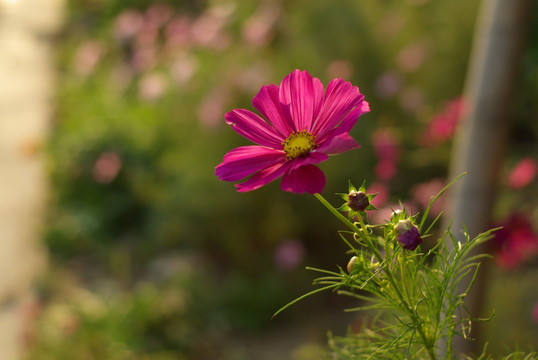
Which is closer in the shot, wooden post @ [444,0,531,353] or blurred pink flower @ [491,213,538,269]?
wooden post @ [444,0,531,353]

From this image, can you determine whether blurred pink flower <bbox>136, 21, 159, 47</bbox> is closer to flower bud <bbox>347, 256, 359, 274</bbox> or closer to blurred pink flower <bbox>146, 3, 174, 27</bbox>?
blurred pink flower <bbox>146, 3, 174, 27</bbox>

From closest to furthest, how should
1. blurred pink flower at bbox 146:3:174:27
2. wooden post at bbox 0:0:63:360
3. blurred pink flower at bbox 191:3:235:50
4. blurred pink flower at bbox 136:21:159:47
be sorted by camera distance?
wooden post at bbox 0:0:63:360 < blurred pink flower at bbox 191:3:235:50 < blurred pink flower at bbox 136:21:159:47 < blurred pink flower at bbox 146:3:174:27

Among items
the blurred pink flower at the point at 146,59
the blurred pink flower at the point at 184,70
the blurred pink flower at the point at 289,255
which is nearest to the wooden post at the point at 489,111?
the blurred pink flower at the point at 289,255

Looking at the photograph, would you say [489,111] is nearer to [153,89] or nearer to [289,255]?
[289,255]

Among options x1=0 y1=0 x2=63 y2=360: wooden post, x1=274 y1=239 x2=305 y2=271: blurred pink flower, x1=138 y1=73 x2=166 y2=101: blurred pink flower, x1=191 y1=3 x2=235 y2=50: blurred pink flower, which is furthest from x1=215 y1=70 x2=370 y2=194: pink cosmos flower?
x1=138 y1=73 x2=166 y2=101: blurred pink flower

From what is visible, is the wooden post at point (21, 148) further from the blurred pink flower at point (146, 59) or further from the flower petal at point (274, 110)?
the flower petal at point (274, 110)

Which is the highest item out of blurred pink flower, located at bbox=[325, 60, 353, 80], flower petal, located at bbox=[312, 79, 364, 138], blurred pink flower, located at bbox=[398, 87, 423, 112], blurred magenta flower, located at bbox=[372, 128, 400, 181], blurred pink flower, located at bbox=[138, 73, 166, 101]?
blurred pink flower, located at bbox=[138, 73, 166, 101]

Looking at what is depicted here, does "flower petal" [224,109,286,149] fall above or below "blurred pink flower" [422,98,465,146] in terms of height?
below
